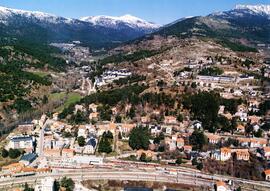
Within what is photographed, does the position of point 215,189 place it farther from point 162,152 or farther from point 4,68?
point 4,68

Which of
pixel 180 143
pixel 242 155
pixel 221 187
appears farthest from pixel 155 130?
pixel 221 187

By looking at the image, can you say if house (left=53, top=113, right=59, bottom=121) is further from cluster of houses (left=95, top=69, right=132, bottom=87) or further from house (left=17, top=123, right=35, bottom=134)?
cluster of houses (left=95, top=69, right=132, bottom=87)

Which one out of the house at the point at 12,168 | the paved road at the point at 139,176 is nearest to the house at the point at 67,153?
the paved road at the point at 139,176

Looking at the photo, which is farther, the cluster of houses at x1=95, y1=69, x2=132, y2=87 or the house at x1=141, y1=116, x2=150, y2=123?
the cluster of houses at x1=95, y1=69, x2=132, y2=87

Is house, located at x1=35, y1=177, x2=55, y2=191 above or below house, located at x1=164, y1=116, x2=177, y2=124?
below

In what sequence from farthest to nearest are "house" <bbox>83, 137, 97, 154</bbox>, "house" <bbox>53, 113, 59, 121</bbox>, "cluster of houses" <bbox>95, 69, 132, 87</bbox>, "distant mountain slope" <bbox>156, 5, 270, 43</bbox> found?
"distant mountain slope" <bbox>156, 5, 270, 43</bbox>, "cluster of houses" <bbox>95, 69, 132, 87</bbox>, "house" <bbox>53, 113, 59, 121</bbox>, "house" <bbox>83, 137, 97, 154</bbox>

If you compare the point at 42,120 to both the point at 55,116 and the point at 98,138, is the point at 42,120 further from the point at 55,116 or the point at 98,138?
the point at 98,138

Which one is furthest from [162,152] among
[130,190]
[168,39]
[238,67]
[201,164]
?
[168,39]

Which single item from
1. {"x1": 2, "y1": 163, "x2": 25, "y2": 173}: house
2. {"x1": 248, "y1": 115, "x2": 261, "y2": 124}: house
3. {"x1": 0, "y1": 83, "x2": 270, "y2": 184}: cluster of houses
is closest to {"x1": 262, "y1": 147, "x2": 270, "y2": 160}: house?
{"x1": 0, "y1": 83, "x2": 270, "y2": 184}: cluster of houses

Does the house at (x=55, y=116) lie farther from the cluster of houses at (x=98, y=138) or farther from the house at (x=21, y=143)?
the house at (x=21, y=143)
